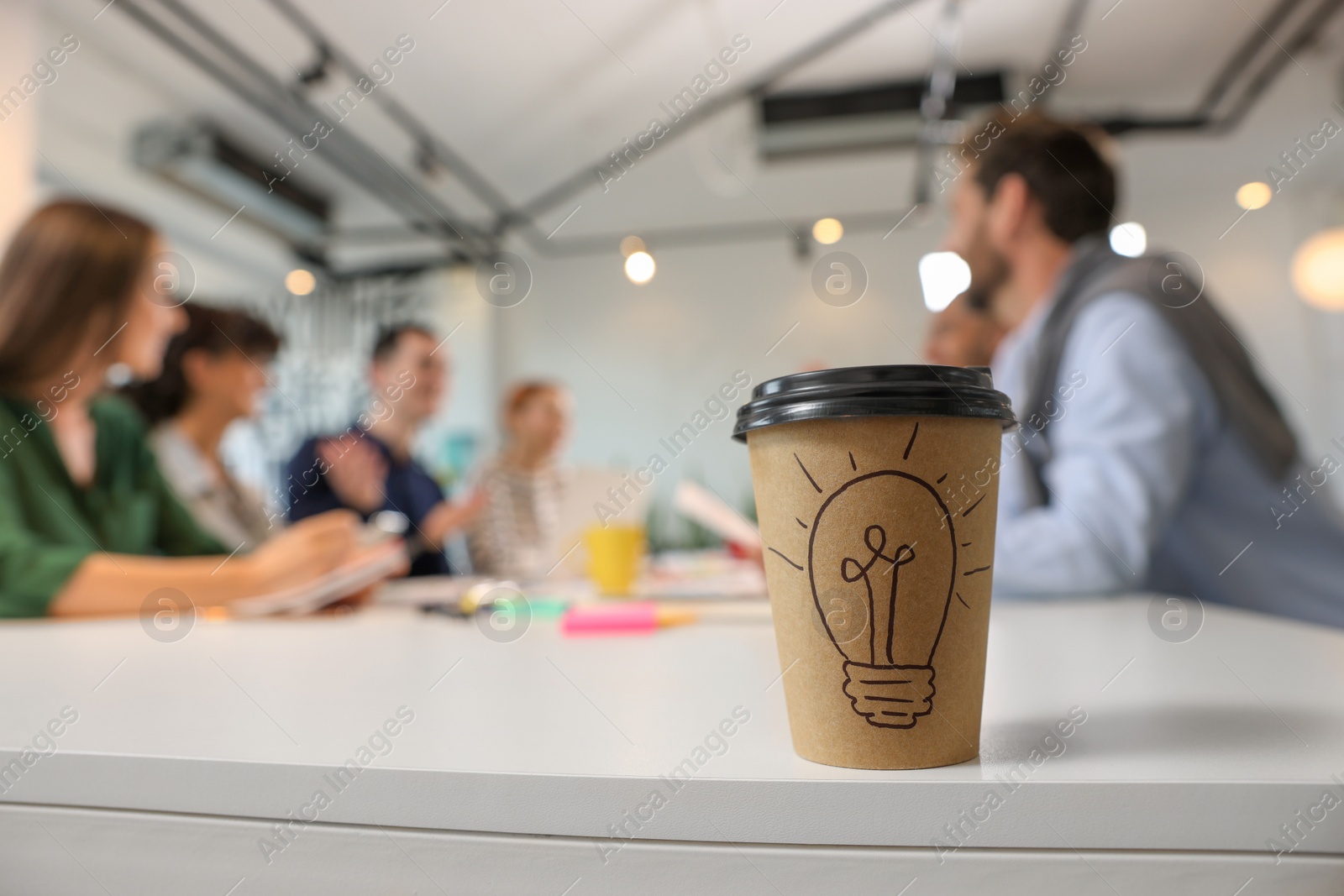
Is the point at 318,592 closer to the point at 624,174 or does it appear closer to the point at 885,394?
the point at 885,394

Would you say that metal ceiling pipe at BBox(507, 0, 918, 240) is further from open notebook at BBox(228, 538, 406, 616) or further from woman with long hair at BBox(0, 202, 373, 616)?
open notebook at BBox(228, 538, 406, 616)

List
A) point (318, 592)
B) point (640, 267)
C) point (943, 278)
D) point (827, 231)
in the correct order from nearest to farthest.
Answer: point (318, 592) → point (943, 278) → point (827, 231) → point (640, 267)

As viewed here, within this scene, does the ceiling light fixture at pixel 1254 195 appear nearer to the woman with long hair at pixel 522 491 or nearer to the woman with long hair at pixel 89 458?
the woman with long hair at pixel 522 491

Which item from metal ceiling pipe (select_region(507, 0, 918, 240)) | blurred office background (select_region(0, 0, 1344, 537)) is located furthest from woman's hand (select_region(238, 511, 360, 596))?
metal ceiling pipe (select_region(507, 0, 918, 240))

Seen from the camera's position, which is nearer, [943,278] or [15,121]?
[15,121]

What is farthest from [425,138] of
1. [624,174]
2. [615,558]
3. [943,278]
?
[615,558]

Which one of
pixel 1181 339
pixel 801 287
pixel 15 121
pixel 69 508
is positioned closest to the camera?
pixel 1181 339

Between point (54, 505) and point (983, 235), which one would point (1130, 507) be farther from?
point (54, 505)

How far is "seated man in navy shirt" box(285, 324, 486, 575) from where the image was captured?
270cm

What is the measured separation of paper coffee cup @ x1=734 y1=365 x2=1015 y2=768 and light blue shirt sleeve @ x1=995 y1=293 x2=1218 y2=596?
80 cm

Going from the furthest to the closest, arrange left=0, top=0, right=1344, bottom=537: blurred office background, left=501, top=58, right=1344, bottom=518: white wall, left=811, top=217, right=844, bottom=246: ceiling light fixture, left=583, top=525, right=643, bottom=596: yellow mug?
left=811, top=217, right=844, bottom=246: ceiling light fixture → left=501, top=58, right=1344, bottom=518: white wall → left=0, top=0, right=1344, bottom=537: blurred office background → left=583, top=525, right=643, bottom=596: yellow mug

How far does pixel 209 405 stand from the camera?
2543 mm

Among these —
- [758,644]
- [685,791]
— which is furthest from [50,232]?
[685,791]

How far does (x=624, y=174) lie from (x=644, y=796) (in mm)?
4646
